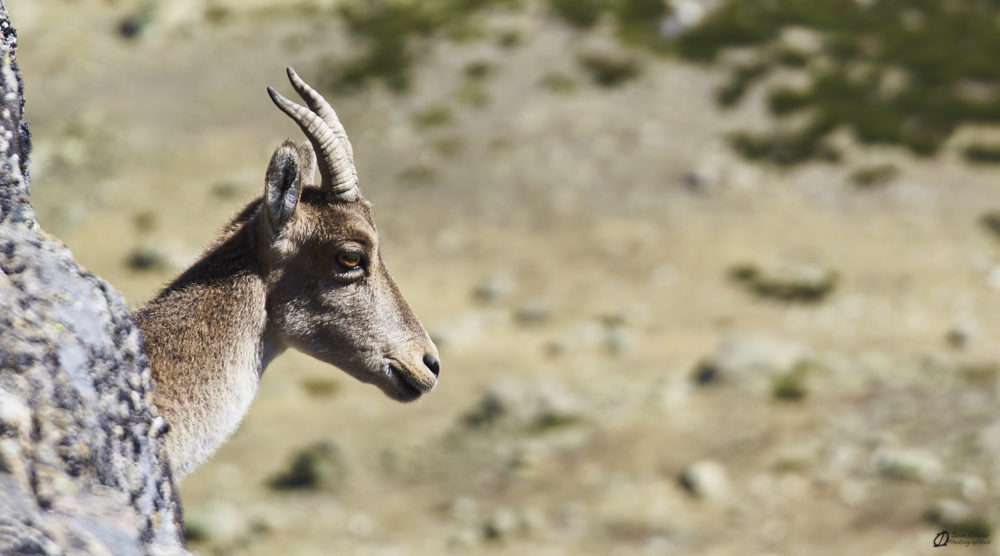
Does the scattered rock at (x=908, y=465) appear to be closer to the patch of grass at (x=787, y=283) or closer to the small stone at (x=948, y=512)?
the small stone at (x=948, y=512)

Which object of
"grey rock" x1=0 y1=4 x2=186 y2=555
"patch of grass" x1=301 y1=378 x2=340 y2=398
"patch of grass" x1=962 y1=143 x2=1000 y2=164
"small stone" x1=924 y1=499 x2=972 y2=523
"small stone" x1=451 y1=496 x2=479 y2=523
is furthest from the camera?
"patch of grass" x1=962 y1=143 x2=1000 y2=164

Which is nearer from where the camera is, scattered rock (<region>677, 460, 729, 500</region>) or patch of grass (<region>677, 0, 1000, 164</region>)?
scattered rock (<region>677, 460, 729, 500</region>)

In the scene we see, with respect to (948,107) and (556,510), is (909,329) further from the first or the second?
(948,107)

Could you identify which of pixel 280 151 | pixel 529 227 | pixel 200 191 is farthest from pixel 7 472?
pixel 200 191

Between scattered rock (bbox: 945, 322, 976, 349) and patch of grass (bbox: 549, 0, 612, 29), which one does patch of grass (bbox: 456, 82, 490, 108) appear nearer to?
patch of grass (bbox: 549, 0, 612, 29)

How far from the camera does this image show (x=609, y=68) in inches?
1554

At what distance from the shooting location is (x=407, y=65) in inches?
1602

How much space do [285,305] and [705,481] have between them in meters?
14.9

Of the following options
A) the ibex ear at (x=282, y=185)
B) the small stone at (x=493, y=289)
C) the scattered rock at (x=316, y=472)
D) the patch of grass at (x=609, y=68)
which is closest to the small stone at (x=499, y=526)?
the scattered rock at (x=316, y=472)

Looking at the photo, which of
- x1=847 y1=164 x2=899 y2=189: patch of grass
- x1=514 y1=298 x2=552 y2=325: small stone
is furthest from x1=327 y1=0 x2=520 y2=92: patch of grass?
x1=847 y1=164 x2=899 y2=189: patch of grass

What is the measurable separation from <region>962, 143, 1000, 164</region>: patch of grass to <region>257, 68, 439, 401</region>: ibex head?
1160 inches

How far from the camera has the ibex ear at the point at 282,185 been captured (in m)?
8.72

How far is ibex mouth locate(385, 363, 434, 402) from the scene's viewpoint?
9914 mm

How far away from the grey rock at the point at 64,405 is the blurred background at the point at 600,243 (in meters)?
14.4
